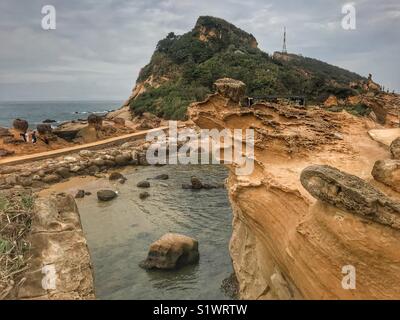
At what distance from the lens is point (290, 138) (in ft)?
20.5

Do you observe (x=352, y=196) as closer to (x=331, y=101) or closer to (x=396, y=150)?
(x=396, y=150)

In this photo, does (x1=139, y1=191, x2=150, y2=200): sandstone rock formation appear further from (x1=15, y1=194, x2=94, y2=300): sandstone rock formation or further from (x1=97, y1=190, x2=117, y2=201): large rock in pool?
(x1=15, y1=194, x2=94, y2=300): sandstone rock formation

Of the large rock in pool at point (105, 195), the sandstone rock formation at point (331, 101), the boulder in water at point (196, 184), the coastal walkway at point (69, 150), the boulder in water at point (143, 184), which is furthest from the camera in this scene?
the sandstone rock formation at point (331, 101)

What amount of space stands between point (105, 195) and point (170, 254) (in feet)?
23.8

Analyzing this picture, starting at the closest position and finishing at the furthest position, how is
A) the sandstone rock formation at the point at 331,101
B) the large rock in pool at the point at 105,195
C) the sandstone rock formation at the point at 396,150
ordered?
the sandstone rock formation at the point at 396,150 < the large rock in pool at the point at 105,195 < the sandstone rock formation at the point at 331,101

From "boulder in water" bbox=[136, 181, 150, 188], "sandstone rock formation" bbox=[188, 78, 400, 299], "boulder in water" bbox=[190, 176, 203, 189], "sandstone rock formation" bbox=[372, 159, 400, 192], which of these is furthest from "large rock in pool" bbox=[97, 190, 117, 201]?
"sandstone rock formation" bbox=[372, 159, 400, 192]

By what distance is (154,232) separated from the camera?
12.8m

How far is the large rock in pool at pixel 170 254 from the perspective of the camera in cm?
1005
